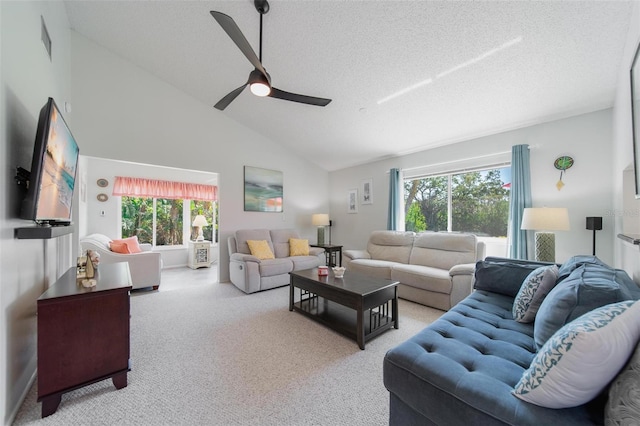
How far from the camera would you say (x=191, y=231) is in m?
6.12

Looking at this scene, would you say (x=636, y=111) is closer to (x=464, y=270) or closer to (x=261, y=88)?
(x=464, y=270)

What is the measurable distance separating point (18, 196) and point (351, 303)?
101 inches

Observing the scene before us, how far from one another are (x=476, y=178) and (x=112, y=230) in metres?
7.07

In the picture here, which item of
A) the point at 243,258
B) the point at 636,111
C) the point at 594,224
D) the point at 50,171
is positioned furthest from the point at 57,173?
the point at 594,224

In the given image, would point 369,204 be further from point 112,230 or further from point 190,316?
point 112,230

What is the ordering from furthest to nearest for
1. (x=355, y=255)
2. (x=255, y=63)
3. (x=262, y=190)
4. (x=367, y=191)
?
1. (x=367, y=191)
2. (x=262, y=190)
3. (x=355, y=255)
4. (x=255, y=63)

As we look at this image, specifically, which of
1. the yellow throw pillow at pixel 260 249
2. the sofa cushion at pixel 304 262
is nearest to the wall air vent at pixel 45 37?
the yellow throw pillow at pixel 260 249

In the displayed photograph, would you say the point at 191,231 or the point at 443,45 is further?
the point at 191,231

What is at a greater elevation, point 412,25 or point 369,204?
point 412,25

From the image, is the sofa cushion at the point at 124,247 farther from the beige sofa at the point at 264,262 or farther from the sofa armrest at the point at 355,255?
the sofa armrest at the point at 355,255

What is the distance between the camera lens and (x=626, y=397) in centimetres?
72

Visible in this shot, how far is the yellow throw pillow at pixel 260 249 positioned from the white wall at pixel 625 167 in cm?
405

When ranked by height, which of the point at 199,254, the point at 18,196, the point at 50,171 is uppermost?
the point at 50,171

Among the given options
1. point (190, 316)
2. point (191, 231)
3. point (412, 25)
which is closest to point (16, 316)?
point (190, 316)
